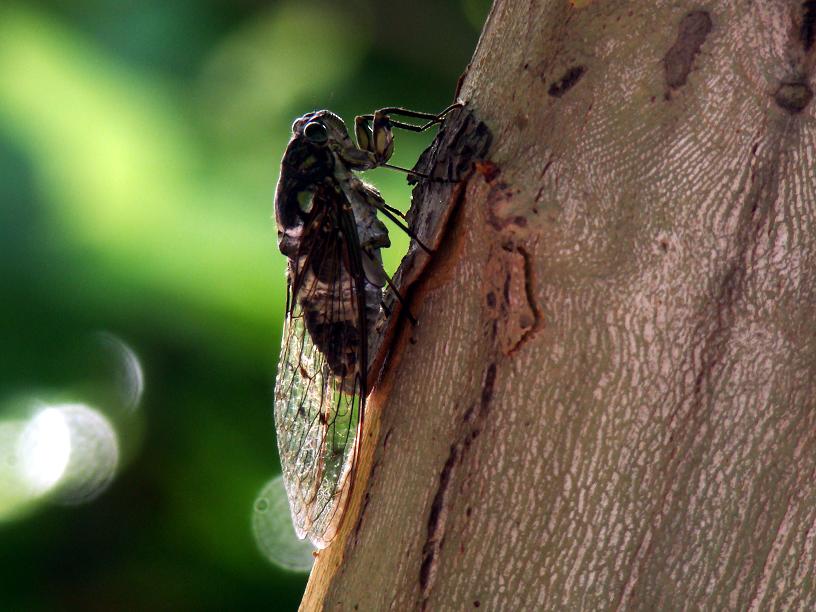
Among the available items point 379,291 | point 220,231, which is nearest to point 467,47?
point 220,231

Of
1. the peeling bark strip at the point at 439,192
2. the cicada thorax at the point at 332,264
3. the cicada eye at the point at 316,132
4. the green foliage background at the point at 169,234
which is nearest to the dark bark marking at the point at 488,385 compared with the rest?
the peeling bark strip at the point at 439,192

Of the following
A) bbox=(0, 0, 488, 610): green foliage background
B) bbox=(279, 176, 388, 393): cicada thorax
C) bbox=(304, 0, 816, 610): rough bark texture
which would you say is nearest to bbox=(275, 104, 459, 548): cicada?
bbox=(279, 176, 388, 393): cicada thorax

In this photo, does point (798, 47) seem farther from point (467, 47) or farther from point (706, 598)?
point (467, 47)

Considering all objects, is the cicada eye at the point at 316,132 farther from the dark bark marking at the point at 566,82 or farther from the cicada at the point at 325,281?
the dark bark marking at the point at 566,82

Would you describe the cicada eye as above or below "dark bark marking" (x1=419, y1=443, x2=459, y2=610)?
above

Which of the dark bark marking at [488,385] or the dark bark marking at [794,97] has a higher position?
the dark bark marking at [794,97]

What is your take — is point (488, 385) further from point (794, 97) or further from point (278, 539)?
point (278, 539)

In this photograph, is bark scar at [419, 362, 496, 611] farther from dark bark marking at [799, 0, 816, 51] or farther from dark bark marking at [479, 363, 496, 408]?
dark bark marking at [799, 0, 816, 51]
